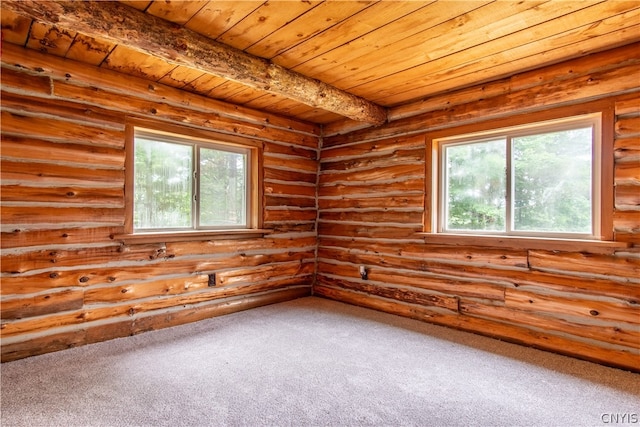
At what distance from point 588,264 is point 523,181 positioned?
88 cm

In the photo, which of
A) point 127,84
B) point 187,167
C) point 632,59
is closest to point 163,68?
point 127,84

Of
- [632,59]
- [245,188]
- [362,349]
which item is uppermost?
[632,59]

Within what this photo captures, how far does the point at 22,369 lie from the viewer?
249 cm

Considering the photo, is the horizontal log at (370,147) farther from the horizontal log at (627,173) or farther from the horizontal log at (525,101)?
the horizontal log at (627,173)

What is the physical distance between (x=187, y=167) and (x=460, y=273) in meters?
3.13

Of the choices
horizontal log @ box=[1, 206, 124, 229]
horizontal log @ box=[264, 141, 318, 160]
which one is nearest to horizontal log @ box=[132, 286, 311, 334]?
horizontal log @ box=[1, 206, 124, 229]

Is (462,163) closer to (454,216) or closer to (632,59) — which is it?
(454,216)

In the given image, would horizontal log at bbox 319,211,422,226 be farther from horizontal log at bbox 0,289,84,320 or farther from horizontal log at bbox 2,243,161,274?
horizontal log at bbox 0,289,84,320

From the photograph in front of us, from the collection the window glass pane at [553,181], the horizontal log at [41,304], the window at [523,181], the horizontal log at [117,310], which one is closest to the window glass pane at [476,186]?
the window at [523,181]

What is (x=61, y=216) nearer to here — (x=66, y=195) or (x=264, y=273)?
(x=66, y=195)

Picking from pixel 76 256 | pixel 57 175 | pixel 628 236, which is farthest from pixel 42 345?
A: pixel 628 236

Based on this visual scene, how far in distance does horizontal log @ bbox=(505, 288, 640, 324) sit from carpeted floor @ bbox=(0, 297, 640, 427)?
371 millimetres

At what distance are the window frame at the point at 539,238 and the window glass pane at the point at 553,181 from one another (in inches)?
5.7

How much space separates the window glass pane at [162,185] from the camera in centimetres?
338
